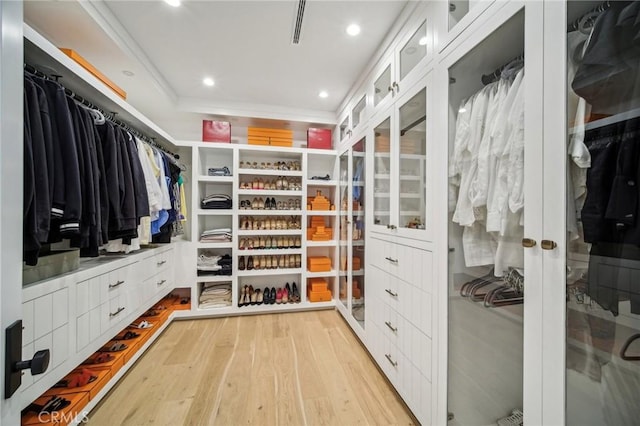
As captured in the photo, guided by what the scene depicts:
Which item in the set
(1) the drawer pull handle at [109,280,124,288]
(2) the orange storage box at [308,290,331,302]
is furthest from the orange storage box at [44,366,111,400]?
(2) the orange storage box at [308,290,331,302]

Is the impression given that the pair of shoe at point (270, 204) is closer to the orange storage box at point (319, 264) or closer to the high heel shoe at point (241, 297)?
the orange storage box at point (319, 264)

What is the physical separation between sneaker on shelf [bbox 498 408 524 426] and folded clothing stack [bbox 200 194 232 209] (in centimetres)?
288

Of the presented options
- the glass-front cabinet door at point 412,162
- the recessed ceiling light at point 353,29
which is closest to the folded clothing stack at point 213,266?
the glass-front cabinet door at point 412,162

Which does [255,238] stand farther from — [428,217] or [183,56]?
[428,217]

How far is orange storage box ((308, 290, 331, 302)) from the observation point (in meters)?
3.02

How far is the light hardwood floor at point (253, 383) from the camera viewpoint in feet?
4.66

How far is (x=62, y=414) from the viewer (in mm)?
1248

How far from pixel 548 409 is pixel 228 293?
2887 millimetres

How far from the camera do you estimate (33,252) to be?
972 millimetres

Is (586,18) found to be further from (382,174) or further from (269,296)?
(269,296)

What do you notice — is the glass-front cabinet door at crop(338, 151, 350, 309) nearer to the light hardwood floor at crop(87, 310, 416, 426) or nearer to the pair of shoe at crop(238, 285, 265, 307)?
the light hardwood floor at crop(87, 310, 416, 426)

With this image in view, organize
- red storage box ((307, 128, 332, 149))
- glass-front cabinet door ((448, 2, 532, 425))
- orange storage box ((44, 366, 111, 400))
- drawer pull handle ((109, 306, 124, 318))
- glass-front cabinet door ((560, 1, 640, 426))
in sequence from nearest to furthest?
glass-front cabinet door ((560, 1, 640, 426))
glass-front cabinet door ((448, 2, 532, 425))
orange storage box ((44, 366, 111, 400))
drawer pull handle ((109, 306, 124, 318))
red storage box ((307, 128, 332, 149))

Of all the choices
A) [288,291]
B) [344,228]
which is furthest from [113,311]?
[344,228]

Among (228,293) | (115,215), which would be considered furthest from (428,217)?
(228,293)
